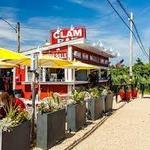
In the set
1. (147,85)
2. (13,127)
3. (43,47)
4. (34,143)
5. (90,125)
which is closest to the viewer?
(13,127)

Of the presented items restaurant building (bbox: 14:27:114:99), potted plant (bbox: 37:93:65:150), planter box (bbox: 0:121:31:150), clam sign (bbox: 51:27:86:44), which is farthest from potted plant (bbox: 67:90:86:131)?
clam sign (bbox: 51:27:86:44)

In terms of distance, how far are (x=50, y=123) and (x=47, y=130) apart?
0.30 m

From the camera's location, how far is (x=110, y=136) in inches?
509

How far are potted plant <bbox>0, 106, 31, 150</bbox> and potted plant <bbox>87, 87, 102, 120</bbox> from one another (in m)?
7.56

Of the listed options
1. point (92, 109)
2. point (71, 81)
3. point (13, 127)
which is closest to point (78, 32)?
point (71, 81)

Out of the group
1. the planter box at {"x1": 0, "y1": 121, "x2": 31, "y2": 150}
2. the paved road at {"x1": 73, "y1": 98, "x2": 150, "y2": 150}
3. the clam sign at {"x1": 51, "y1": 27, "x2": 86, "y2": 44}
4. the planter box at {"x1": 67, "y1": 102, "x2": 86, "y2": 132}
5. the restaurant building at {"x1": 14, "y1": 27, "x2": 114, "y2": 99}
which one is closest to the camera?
the planter box at {"x1": 0, "y1": 121, "x2": 31, "y2": 150}

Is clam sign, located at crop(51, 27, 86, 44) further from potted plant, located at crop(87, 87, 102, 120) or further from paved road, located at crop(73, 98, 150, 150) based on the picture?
paved road, located at crop(73, 98, 150, 150)

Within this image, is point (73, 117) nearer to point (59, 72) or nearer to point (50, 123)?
point (50, 123)

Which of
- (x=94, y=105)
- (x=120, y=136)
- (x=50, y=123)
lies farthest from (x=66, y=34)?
(x=50, y=123)

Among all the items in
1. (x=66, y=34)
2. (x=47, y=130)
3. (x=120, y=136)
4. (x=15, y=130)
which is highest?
(x=66, y=34)

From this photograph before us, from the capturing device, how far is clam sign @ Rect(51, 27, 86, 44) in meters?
32.4

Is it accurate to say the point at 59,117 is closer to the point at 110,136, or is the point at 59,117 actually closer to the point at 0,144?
the point at 110,136

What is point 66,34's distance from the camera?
3353 cm

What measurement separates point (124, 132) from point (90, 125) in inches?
69.1
